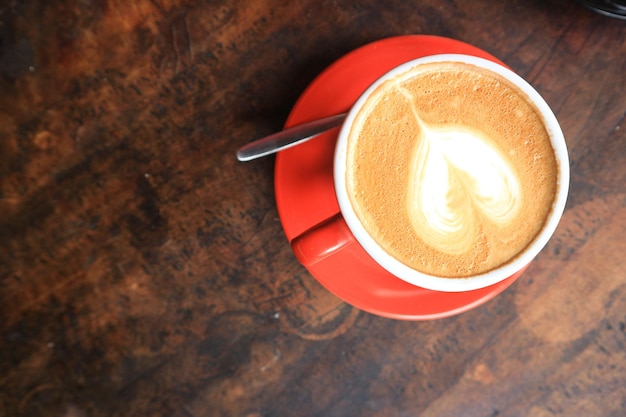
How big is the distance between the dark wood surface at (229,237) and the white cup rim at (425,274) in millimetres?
257

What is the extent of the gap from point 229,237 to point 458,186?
434 mm

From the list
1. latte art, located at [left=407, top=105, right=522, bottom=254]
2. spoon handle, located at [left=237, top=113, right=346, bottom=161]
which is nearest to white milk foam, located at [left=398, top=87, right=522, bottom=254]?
latte art, located at [left=407, top=105, right=522, bottom=254]

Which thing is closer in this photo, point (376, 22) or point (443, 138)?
point (443, 138)

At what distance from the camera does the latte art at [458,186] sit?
2.37ft

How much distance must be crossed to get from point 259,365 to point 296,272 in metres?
0.19

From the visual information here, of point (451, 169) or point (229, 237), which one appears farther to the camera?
point (229, 237)

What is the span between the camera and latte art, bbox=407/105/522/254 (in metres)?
0.72

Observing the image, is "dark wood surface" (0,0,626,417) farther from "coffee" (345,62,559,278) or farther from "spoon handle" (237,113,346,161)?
"coffee" (345,62,559,278)

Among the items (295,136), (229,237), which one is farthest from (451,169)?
(229,237)

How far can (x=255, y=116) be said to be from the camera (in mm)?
931

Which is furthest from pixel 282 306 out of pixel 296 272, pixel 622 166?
pixel 622 166

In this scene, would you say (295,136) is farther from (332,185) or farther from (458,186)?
(458,186)

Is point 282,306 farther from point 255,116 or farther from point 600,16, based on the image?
point 600,16

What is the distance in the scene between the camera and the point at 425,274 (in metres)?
0.71
